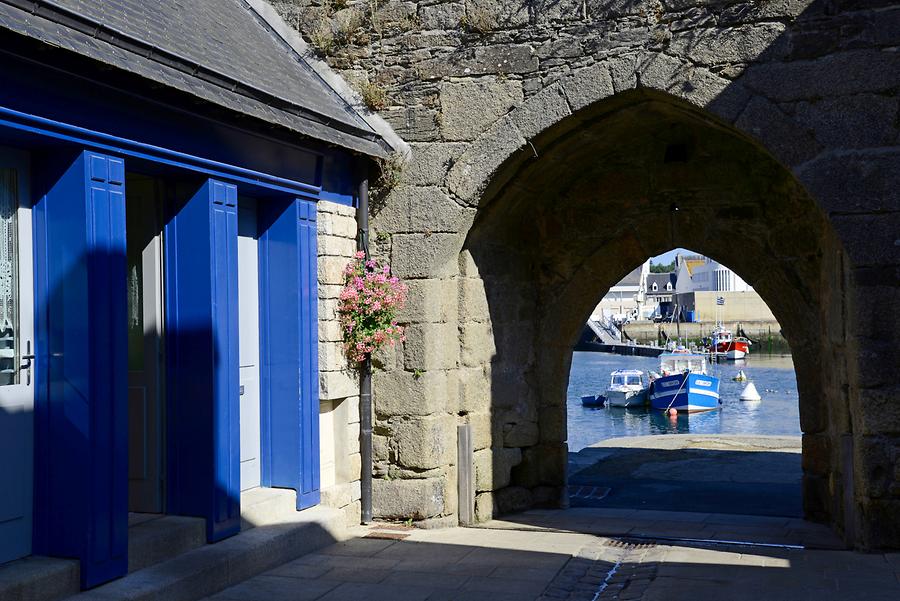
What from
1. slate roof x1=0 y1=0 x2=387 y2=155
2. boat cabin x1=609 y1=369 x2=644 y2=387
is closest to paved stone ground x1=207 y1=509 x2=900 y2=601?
slate roof x1=0 y1=0 x2=387 y2=155

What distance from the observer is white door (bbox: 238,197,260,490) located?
20.3 feet

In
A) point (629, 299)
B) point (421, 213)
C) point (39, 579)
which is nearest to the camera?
point (39, 579)

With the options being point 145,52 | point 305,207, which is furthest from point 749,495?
point 145,52

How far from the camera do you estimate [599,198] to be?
27.6 ft

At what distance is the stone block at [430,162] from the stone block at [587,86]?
79 cm

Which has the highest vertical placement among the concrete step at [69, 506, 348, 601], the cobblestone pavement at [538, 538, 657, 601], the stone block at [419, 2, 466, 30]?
the stone block at [419, 2, 466, 30]

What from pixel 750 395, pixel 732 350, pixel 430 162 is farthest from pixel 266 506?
pixel 732 350

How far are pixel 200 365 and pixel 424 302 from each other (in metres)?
1.93

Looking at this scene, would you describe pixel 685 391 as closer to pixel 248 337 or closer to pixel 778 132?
pixel 778 132

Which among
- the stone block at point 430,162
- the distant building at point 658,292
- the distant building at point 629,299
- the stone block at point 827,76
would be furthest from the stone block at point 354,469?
the distant building at point 658,292

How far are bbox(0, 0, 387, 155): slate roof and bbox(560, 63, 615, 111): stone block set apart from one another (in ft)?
4.27

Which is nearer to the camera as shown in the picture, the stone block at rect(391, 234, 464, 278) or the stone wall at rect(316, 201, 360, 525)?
the stone wall at rect(316, 201, 360, 525)

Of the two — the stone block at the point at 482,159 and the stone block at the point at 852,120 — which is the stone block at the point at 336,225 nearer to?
the stone block at the point at 482,159

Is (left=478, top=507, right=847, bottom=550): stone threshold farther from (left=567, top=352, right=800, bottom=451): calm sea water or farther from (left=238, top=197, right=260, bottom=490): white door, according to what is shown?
(left=567, top=352, right=800, bottom=451): calm sea water
